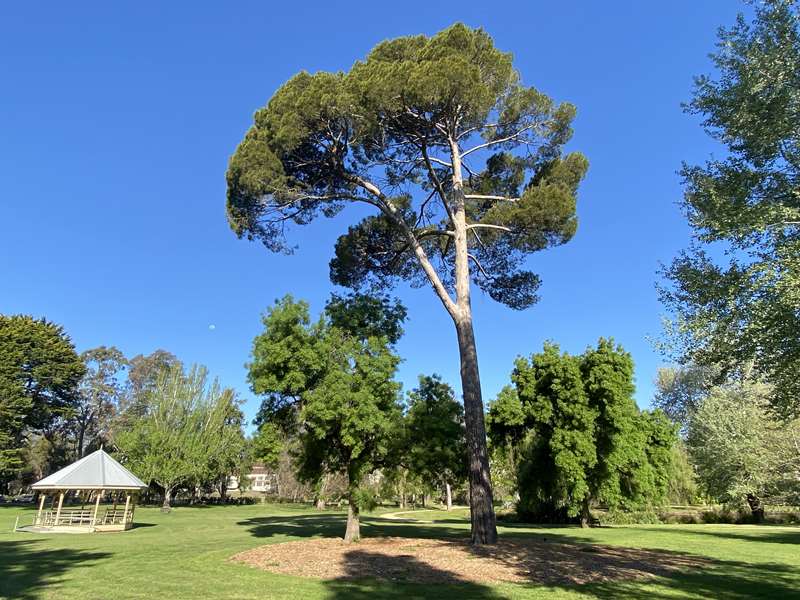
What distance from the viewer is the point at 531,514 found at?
29.6m

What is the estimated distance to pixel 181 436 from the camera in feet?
140

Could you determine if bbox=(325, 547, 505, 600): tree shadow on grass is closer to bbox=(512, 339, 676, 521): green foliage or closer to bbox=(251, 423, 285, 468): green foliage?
bbox=(251, 423, 285, 468): green foliage

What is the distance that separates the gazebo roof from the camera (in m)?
25.2

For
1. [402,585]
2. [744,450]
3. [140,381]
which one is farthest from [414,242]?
[140,381]

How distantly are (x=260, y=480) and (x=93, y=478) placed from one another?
84.9 m

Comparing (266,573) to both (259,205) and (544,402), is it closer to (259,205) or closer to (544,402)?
(259,205)

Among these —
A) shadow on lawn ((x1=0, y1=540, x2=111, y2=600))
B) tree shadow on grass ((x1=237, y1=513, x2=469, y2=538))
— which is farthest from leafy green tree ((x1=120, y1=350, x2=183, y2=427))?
shadow on lawn ((x1=0, y1=540, x2=111, y2=600))

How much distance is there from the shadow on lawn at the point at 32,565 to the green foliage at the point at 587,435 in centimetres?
1931

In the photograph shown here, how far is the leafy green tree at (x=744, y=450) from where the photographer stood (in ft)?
67.6

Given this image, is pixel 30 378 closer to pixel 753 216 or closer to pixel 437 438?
pixel 437 438

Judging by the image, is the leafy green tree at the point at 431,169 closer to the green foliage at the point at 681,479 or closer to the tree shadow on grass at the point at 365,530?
the tree shadow on grass at the point at 365,530

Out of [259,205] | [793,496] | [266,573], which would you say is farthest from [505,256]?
[793,496]

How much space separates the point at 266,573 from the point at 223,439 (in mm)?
40350

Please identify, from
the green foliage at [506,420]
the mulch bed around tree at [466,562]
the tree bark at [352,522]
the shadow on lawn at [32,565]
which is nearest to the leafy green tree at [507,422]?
the green foliage at [506,420]
